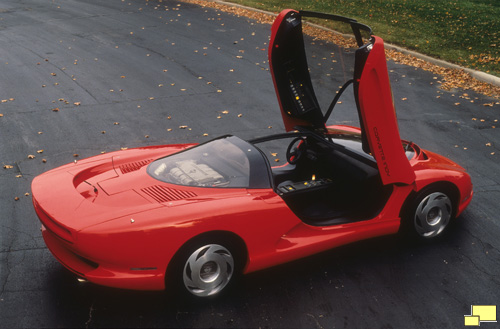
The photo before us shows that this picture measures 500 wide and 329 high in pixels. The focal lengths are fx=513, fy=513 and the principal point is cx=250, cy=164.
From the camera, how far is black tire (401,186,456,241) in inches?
195

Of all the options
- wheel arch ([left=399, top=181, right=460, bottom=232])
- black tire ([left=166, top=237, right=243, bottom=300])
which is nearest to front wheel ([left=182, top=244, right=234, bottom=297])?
black tire ([left=166, top=237, right=243, bottom=300])

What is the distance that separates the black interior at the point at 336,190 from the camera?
4922mm

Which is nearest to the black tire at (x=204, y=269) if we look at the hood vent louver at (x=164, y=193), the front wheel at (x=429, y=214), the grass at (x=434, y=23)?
the hood vent louver at (x=164, y=193)

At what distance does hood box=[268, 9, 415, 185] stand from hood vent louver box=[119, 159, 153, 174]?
1.61m

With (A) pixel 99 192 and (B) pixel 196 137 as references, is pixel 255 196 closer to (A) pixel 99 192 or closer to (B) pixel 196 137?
(A) pixel 99 192

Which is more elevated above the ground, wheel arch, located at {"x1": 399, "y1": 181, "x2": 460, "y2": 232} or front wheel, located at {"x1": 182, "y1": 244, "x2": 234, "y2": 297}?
wheel arch, located at {"x1": 399, "y1": 181, "x2": 460, "y2": 232}

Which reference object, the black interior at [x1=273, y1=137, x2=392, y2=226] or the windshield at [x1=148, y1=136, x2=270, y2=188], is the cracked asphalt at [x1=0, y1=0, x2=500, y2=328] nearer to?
the black interior at [x1=273, y1=137, x2=392, y2=226]

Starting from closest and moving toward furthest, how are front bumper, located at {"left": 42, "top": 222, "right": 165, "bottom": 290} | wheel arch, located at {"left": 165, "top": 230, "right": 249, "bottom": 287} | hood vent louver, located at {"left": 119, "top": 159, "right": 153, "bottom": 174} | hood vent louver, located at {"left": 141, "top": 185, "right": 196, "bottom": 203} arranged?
front bumper, located at {"left": 42, "top": 222, "right": 165, "bottom": 290} < wheel arch, located at {"left": 165, "top": 230, "right": 249, "bottom": 287} < hood vent louver, located at {"left": 141, "top": 185, "right": 196, "bottom": 203} < hood vent louver, located at {"left": 119, "top": 159, "right": 153, "bottom": 174}

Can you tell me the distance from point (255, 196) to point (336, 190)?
124 cm

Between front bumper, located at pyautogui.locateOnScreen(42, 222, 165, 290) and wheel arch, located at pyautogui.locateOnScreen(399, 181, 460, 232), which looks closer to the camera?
front bumper, located at pyautogui.locateOnScreen(42, 222, 165, 290)

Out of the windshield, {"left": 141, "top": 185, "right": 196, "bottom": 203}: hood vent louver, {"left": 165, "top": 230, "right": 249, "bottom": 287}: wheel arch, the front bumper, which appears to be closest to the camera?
the front bumper

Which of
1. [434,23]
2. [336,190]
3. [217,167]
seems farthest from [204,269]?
[434,23]

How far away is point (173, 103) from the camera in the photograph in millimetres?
9367

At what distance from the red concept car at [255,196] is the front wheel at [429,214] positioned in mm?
11
